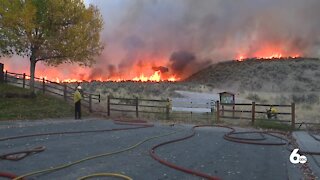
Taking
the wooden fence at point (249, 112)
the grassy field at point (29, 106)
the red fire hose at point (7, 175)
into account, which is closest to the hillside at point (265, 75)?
the wooden fence at point (249, 112)

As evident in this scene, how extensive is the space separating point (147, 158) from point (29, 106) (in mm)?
14649

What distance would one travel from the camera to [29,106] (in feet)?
74.2

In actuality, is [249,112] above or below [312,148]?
above

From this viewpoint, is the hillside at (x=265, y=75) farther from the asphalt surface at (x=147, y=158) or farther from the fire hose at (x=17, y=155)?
the fire hose at (x=17, y=155)

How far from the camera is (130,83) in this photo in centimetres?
5275

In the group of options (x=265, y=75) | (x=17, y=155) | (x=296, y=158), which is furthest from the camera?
(x=265, y=75)

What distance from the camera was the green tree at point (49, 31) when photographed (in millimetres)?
23938

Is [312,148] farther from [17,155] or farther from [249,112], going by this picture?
[249,112]

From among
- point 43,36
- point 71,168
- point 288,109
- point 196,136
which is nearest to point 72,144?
point 71,168

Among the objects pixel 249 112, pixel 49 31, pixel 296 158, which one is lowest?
pixel 296 158

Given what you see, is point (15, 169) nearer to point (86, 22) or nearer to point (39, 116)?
point (39, 116)

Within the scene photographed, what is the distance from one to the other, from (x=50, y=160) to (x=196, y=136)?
7175 mm

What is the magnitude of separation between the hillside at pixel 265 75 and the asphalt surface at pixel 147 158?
47.6 m

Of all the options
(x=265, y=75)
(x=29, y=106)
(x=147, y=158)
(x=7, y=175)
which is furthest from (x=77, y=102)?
(x=265, y=75)
